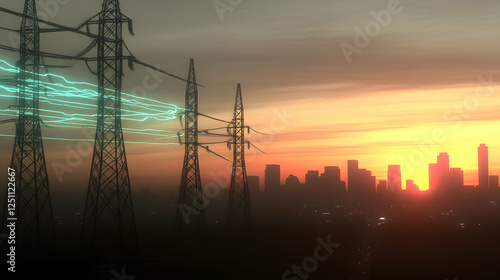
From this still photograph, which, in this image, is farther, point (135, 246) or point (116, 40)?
point (135, 246)

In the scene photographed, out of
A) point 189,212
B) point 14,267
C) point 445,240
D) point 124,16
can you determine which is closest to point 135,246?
point 14,267

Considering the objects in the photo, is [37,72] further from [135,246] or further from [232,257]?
[232,257]

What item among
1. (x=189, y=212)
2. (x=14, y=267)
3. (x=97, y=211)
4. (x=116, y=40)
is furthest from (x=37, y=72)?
(x=189, y=212)

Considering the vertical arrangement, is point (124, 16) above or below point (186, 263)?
above

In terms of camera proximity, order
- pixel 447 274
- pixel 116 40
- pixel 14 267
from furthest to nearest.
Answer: pixel 447 274 < pixel 116 40 < pixel 14 267

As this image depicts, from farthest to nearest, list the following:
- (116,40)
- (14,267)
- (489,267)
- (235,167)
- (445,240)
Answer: (445,240)
(235,167)
(489,267)
(116,40)
(14,267)

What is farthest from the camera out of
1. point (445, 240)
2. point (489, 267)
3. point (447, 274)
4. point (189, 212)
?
point (445, 240)

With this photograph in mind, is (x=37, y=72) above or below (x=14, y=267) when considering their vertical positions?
above

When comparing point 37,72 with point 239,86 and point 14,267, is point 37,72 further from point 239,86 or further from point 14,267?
point 239,86

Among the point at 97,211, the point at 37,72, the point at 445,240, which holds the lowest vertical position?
the point at 445,240
